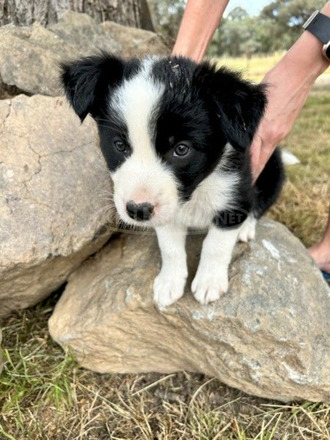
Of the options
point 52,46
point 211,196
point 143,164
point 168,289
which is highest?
point 143,164

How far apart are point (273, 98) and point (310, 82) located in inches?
7.9

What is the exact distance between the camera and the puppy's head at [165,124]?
1686 mm

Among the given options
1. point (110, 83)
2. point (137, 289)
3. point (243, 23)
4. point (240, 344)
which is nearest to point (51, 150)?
point (110, 83)

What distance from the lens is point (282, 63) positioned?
238 centimetres

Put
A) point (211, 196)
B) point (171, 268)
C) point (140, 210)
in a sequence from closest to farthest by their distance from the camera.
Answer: point (140, 210), point (211, 196), point (171, 268)

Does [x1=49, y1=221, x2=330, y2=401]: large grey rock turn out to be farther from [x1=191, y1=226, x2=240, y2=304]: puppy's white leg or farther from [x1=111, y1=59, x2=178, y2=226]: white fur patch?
[x1=111, y1=59, x2=178, y2=226]: white fur patch

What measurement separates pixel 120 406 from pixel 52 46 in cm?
201

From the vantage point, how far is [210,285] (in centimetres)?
216

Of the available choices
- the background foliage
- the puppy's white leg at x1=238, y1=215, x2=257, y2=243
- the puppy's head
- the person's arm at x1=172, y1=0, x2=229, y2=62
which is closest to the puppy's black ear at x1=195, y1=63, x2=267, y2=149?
the puppy's head

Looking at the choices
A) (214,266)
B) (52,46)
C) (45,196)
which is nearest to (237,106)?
(214,266)

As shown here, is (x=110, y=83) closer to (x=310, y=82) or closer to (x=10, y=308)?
(x=310, y=82)

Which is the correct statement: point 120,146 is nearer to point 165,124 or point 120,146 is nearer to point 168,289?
point 165,124

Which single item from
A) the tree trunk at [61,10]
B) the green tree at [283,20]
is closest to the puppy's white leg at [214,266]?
→ the tree trunk at [61,10]

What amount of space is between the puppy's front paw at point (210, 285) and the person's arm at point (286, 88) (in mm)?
484
